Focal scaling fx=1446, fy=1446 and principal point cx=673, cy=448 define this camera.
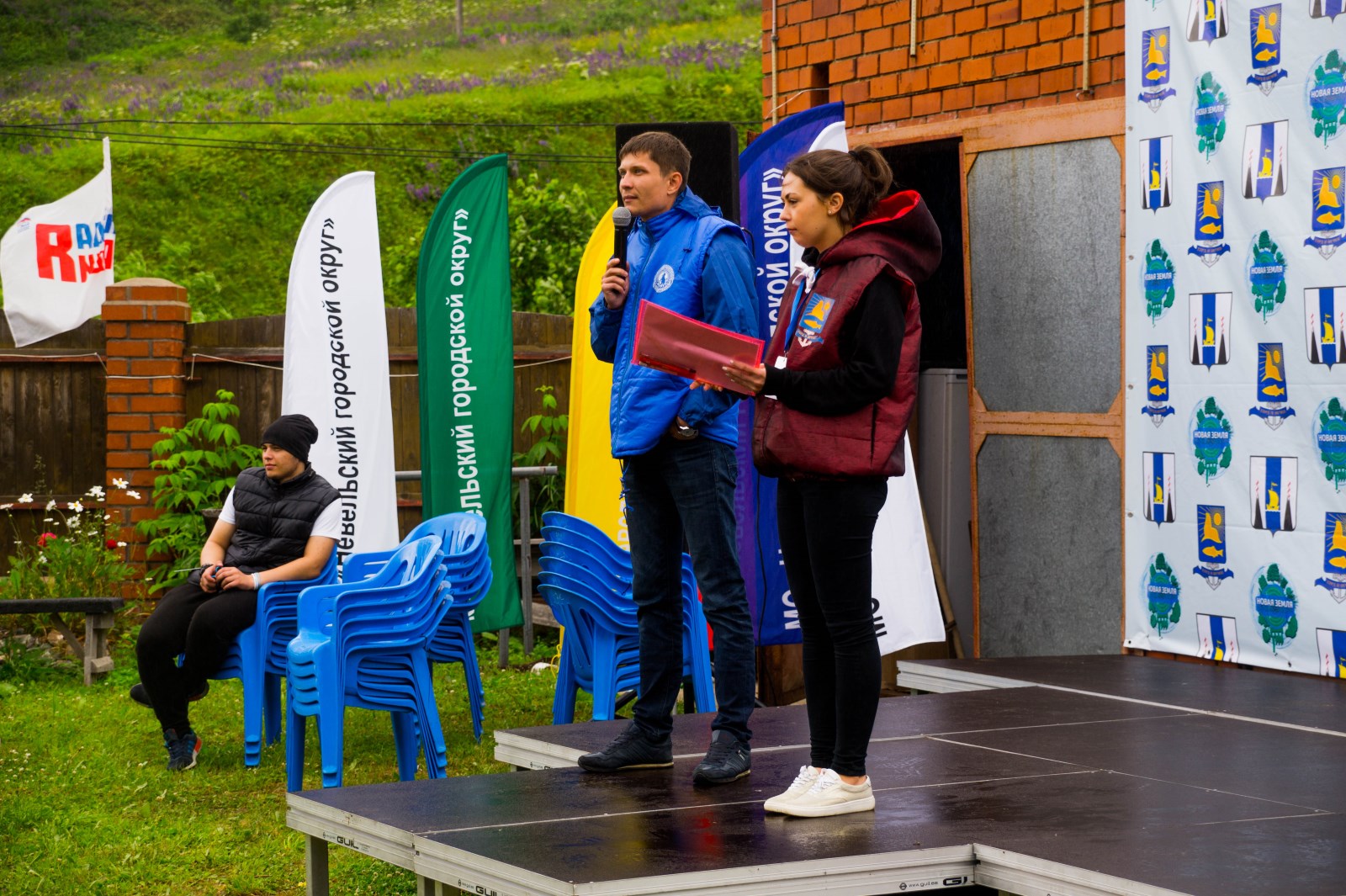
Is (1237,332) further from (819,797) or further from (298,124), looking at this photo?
(298,124)

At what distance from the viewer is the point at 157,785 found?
5.52 m

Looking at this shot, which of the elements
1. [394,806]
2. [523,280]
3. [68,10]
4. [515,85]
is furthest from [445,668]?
[68,10]

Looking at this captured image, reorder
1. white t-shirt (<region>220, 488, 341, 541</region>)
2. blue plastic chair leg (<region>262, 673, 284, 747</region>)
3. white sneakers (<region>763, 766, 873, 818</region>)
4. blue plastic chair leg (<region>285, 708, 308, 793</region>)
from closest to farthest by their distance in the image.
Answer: white sneakers (<region>763, 766, 873, 818</region>)
blue plastic chair leg (<region>285, 708, 308, 793</region>)
white t-shirt (<region>220, 488, 341, 541</region>)
blue plastic chair leg (<region>262, 673, 284, 747</region>)

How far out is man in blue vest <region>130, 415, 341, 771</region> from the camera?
578 cm

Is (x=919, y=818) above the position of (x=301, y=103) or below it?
below

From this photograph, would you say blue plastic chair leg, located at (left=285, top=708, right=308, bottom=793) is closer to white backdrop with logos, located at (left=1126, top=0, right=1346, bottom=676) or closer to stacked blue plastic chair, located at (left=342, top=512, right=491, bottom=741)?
stacked blue plastic chair, located at (left=342, top=512, right=491, bottom=741)

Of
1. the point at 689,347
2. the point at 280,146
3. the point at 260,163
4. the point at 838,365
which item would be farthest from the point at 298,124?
the point at 838,365

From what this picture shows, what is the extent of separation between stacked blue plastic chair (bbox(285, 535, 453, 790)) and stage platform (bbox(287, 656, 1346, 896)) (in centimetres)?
57

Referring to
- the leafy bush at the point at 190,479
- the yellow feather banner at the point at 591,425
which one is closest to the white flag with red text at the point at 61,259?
the leafy bush at the point at 190,479

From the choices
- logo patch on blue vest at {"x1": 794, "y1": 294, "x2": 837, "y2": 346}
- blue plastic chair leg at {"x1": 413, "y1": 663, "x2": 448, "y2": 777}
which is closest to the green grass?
blue plastic chair leg at {"x1": 413, "y1": 663, "x2": 448, "y2": 777}

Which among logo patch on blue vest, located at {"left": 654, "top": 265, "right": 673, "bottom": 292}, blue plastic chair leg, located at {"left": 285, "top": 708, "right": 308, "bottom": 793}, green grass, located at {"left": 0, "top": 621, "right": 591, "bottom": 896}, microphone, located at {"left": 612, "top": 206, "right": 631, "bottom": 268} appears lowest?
green grass, located at {"left": 0, "top": 621, "right": 591, "bottom": 896}

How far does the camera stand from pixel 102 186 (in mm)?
12016

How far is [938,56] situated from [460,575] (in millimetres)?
3400

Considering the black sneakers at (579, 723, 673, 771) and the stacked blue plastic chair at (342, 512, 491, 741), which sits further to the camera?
the stacked blue plastic chair at (342, 512, 491, 741)
